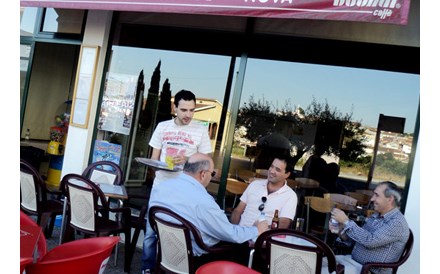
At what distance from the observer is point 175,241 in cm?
305

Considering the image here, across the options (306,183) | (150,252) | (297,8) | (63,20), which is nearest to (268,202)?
(150,252)

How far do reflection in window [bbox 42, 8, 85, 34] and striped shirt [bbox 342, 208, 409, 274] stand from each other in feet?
14.8

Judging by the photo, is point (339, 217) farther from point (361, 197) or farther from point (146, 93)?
point (146, 93)

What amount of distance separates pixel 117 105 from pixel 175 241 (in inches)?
126

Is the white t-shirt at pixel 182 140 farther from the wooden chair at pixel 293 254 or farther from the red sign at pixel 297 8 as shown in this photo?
the wooden chair at pixel 293 254

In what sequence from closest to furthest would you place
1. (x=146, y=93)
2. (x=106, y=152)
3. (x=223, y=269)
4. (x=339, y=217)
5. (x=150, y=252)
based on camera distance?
(x=223, y=269) < (x=339, y=217) < (x=150, y=252) < (x=106, y=152) < (x=146, y=93)

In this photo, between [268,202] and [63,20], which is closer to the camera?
[268,202]

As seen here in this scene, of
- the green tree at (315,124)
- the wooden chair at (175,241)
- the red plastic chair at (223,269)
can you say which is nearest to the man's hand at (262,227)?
the wooden chair at (175,241)

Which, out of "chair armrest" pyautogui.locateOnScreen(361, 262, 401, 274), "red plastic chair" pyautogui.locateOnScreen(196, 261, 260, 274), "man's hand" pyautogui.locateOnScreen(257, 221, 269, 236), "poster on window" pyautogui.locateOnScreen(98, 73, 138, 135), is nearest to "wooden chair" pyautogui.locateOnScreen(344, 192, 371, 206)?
"chair armrest" pyautogui.locateOnScreen(361, 262, 401, 274)

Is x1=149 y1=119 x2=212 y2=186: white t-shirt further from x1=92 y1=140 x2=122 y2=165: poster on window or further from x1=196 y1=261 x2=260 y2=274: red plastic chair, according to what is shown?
x1=196 y1=261 x2=260 y2=274: red plastic chair

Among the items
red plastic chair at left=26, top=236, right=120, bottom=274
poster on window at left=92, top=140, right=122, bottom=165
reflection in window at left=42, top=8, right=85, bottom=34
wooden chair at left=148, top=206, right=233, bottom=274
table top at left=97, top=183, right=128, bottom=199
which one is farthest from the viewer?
reflection in window at left=42, top=8, right=85, bottom=34

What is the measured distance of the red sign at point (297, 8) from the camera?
3299mm

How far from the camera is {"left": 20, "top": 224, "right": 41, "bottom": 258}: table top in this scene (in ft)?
4.99

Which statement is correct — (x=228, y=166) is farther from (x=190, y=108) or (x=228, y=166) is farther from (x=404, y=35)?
(x=404, y=35)
